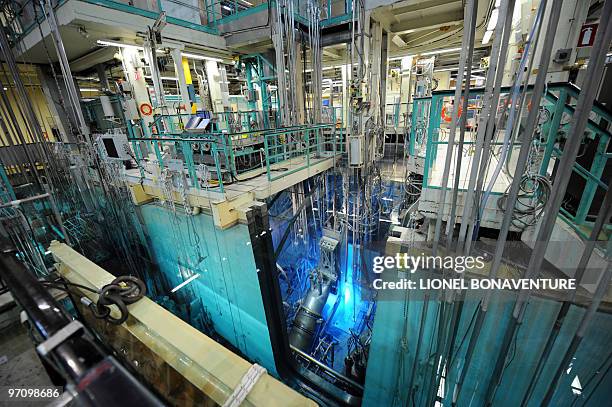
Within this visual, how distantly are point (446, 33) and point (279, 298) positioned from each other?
7.41 m

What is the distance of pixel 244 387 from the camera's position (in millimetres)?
1332

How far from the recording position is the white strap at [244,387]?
1286mm

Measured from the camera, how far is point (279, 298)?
4051mm

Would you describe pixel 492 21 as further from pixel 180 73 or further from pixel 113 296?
pixel 113 296

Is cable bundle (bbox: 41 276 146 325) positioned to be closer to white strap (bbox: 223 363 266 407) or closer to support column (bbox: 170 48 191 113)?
white strap (bbox: 223 363 266 407)

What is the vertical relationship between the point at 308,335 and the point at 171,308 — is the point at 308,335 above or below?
below

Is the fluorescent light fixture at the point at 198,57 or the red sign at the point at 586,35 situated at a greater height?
the fluorescent light fixture at the point at 198,57

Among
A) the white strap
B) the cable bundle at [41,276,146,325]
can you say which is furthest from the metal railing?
the white strap

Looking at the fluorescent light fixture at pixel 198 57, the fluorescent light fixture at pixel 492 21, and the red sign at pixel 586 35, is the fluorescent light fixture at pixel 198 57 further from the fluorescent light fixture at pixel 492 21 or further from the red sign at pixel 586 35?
the red sign at pixel 586 35

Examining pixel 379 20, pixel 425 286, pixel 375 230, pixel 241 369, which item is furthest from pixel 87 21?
pixel 375 230

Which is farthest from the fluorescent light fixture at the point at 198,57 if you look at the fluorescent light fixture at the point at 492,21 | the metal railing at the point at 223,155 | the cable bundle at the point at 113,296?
the fluorescent light fixture at the point at 492,21

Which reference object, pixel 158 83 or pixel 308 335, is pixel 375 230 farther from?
pixel 158 83

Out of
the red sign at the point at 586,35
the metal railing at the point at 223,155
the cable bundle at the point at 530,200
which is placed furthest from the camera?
the metal railing at the point at 223,155

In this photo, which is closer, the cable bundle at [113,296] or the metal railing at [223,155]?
the cable bundle at [113,296]
